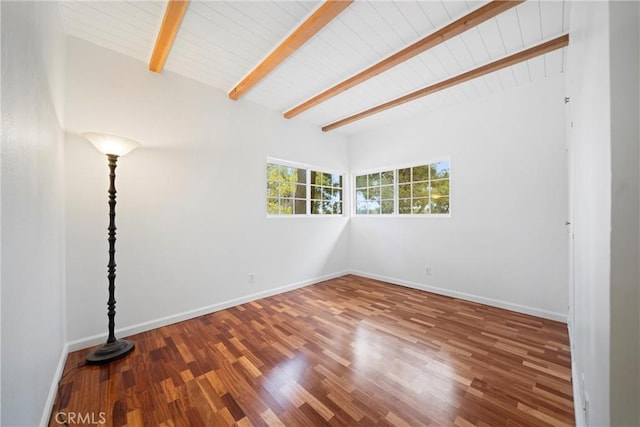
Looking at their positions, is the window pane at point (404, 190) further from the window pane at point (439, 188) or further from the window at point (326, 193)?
the window at point (326, 193)

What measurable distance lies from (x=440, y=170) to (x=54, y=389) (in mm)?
4416

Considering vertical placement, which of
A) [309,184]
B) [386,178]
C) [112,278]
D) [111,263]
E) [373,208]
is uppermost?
[386,178]

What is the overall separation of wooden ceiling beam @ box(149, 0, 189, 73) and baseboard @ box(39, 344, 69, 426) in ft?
8.64

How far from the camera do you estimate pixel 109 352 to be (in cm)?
194

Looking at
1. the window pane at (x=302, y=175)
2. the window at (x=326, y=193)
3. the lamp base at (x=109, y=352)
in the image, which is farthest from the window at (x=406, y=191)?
the lamp base at (x=109, y=352)

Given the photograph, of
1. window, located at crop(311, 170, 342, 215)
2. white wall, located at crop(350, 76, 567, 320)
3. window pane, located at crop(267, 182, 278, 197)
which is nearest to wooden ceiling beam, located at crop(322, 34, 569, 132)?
white wall, located at crop(350, 76, 567, 320)

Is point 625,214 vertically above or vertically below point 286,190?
below

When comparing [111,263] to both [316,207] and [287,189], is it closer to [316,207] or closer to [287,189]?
[287,189]

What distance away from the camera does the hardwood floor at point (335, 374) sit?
4.55 ft

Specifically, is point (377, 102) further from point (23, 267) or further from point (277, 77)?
point (23, 267)

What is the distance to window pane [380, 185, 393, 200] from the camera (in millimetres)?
4152

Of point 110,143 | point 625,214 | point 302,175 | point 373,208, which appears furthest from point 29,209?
point 373,208

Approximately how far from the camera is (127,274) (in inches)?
90.3

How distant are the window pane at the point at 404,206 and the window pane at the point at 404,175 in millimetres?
350
